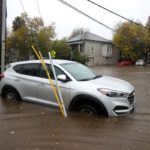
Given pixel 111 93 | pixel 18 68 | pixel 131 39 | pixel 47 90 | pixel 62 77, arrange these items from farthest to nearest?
pixel 131 39
pixel 18 68
pixel 47 90
pixel 62 77
pixel 111 93

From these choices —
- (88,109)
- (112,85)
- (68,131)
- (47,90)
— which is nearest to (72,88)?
(88,109)

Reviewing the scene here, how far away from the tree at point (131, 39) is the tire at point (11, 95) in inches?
1914

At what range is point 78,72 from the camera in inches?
359

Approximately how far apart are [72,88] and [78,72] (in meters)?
0.82

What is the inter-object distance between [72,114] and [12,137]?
7.14 feet

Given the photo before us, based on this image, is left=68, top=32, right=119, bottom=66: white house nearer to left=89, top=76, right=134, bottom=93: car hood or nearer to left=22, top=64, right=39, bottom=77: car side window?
left=22, top=64, right=39, bottom=77: car side window

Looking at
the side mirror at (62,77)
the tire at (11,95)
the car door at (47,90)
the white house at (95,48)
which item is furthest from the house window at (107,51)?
the side mirror at (62,77)

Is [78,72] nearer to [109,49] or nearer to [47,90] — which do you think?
[47,90]

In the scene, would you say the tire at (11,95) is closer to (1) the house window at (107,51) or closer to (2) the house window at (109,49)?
(1) the house window at (107,51)

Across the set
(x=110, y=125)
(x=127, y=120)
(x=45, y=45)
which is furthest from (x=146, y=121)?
(x=45, y=45)

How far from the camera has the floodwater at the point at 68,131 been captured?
6.16 m

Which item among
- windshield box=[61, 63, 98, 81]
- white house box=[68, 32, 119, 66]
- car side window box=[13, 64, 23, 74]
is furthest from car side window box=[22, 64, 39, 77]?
white house box=[68, 32, 119, 66]

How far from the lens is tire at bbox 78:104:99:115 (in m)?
8.07

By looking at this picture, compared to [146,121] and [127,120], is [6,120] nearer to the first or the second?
[127,120]
